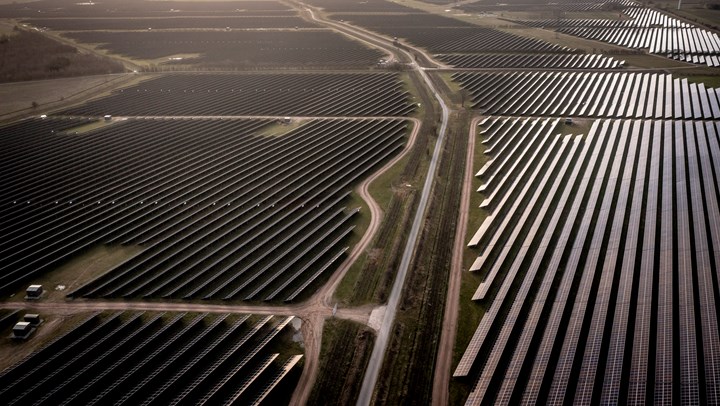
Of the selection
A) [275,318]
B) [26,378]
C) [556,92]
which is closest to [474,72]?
[556,92]

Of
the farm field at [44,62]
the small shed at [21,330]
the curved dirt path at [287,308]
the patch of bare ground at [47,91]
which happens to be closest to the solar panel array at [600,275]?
the curved dirt path at [287,308]

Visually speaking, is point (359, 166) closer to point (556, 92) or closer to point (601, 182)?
point (601, 182)

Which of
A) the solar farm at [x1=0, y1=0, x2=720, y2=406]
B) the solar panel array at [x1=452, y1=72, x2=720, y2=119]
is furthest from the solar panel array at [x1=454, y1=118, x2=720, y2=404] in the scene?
the solar panel array at [x1=452, y1=72, x2=720, y2=119]

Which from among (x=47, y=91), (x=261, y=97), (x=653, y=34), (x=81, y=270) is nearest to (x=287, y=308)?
(x=81, y=270)

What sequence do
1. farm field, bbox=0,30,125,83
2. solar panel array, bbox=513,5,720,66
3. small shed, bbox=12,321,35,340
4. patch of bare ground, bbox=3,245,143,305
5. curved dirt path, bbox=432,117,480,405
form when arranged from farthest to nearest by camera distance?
solar panel array, bbox=513,5,720,66 < farm field, bbox=0,30,125,83 < patch of bare ground, bbox=3,245,143,305 < small shed, bbox=12,321,35,340 < curved dirt path, bbox=432,117,480,405

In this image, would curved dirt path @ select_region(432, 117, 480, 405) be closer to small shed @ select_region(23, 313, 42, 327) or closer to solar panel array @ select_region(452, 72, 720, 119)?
small shed @ select_region(23, 313, 42, 327)

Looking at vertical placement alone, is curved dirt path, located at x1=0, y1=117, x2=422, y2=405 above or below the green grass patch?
below
